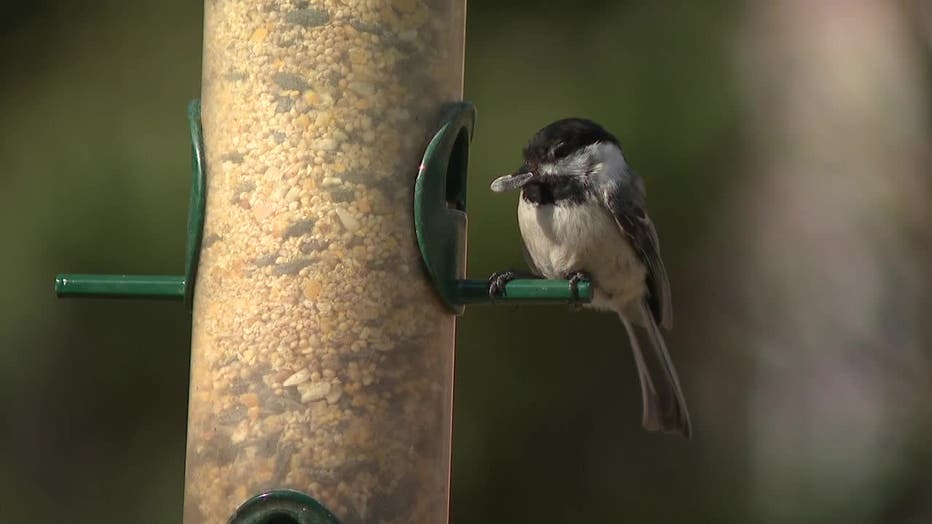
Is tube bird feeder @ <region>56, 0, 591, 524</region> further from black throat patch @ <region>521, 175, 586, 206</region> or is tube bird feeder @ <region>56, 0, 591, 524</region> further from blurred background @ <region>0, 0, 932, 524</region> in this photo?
blurred background @ <region>0, 0, 932, 524</region>

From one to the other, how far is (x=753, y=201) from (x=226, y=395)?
2.69 m

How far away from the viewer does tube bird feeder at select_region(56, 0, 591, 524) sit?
110 inches

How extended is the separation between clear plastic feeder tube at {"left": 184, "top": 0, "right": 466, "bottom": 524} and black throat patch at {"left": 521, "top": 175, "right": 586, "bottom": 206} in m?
0.86

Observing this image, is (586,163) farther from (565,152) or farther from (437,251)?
(437,251)

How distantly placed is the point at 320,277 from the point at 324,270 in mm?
15

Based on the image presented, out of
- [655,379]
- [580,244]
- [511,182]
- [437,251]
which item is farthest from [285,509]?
[655,379]

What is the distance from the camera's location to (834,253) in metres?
5.22

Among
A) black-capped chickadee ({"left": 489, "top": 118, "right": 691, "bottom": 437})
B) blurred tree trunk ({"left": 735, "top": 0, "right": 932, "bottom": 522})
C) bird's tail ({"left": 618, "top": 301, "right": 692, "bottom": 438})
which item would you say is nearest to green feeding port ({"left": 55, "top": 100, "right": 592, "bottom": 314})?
black-capped chickadee ({"left": 489, "top": 118, "right": 691, "bottom": 437})

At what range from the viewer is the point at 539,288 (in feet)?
10.0

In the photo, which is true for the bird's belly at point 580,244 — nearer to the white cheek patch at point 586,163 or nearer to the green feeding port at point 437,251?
the white cheek patch at point 586,163

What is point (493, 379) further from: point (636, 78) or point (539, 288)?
point (539, 288)

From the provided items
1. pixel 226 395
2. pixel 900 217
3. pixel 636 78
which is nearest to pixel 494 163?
pixel 636 78

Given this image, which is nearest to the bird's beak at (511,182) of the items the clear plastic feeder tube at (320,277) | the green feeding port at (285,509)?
the clear plastic feeder tube at (320,277)

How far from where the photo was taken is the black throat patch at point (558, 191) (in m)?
3.83
